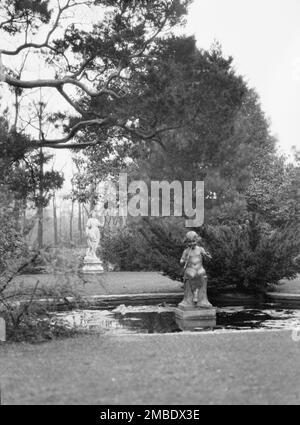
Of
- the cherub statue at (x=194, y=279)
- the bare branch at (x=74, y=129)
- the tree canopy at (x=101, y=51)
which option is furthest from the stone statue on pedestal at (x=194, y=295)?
the bare branch at (x=74, y=129)

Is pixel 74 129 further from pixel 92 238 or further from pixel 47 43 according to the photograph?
pixel 92 238

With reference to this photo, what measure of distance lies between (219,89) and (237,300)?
4924 millimetres

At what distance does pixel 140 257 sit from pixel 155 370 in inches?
623

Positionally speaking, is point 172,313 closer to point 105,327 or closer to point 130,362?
point 105,327

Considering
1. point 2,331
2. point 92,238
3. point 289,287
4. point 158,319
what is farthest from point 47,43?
point 2,331

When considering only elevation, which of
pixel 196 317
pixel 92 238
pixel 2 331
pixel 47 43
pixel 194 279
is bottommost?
pixel 196 317

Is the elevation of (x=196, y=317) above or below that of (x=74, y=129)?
below

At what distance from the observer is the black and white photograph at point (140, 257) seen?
5363 millimetres

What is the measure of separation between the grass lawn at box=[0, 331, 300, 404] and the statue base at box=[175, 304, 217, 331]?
1.61 meters

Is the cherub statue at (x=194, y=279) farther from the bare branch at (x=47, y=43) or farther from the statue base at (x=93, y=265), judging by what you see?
the statue base at (x=93, y=265)

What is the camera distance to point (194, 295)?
32.0 ft

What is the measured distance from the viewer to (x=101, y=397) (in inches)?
189

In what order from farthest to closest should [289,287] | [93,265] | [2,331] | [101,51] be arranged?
1. [93,265]
2. [101,51]
3. [289,287]
4. [2,331]
